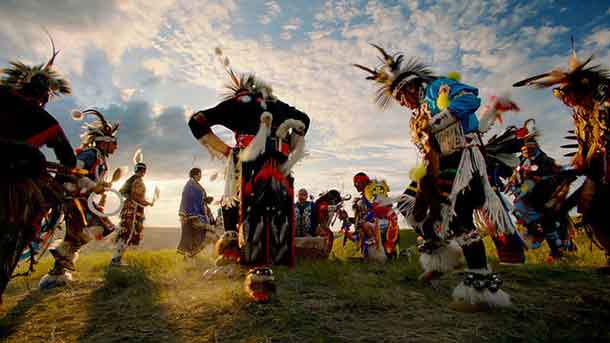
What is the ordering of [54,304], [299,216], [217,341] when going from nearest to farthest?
[217,341] → [54,304] → [299,216]

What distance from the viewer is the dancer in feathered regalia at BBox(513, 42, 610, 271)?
2.71 meters

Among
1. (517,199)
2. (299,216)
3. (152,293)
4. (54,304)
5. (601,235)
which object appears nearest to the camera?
(601,235)

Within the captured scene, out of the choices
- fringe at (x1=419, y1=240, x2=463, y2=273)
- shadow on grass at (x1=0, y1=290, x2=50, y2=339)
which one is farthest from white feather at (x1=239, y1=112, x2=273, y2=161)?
shadow on grass at (x1=0, y1=290, x2=50, y2=339)

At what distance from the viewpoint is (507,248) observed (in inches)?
189

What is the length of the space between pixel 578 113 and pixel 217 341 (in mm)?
3584

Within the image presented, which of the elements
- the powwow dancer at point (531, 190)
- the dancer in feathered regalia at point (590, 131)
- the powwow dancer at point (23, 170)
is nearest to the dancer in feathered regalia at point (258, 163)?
the powwow dancer at point (23, 170)

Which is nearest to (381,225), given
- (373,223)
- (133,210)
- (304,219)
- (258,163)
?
(373,223)

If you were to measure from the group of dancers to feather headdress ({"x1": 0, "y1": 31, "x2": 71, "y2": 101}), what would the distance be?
0.5 inches

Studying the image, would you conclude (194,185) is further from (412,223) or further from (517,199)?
(517,199)

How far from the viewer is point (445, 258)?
11.0 ft

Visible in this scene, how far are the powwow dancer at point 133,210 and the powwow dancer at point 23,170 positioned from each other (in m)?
3.82

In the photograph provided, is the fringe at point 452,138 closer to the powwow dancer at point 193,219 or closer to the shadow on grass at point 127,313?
the shadow on grass at point 127,313

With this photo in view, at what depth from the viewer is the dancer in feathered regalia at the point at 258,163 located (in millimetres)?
3199

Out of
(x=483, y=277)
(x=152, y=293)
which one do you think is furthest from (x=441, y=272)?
(x=152, y=293)
